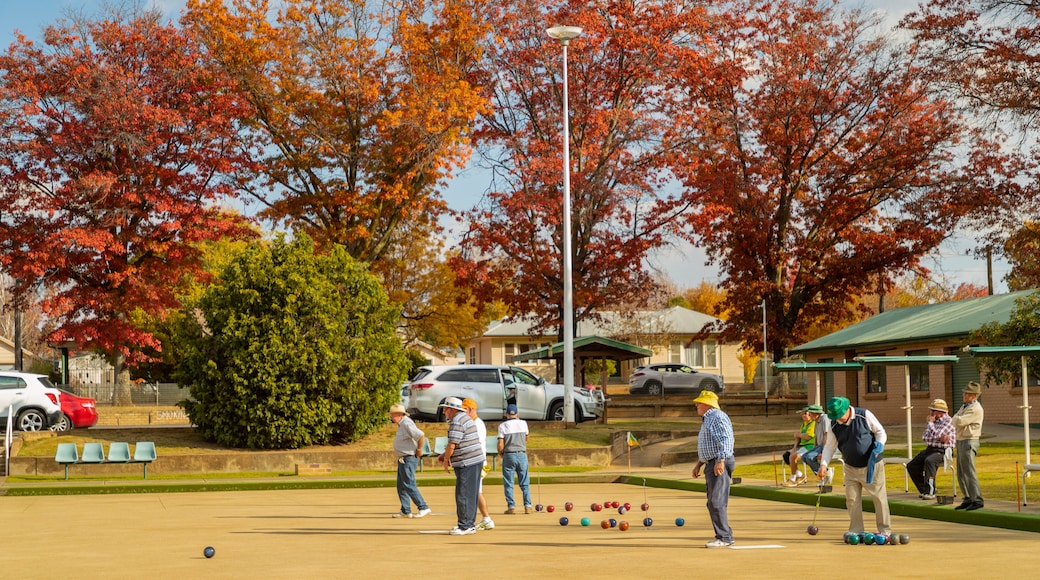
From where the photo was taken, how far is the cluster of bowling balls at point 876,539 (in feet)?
40.6

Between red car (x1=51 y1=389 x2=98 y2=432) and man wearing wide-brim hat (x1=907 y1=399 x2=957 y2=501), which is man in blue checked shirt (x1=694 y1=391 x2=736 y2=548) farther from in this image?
red car (x1=51 y1=389 x2=98 y2=432)

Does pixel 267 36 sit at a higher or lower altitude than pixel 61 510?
higher

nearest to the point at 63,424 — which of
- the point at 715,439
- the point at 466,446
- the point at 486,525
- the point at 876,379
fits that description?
the point at 486,525

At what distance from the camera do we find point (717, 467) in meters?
12.4

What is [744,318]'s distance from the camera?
4553cm

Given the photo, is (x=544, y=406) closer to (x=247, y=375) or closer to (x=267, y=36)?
(x=247, y=375)

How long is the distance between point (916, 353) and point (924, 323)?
122 centimetres

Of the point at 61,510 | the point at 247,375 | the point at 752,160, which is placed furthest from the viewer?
the point at 752,160

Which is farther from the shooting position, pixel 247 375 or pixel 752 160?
pixel 752 160

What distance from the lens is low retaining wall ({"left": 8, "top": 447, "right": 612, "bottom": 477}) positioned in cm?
2464

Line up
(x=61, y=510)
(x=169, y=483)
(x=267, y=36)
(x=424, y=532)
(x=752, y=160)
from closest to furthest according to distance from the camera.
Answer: (x=424, y=532) → (x=61, y=510) → (x=169, y=483) → (x=267, y=36) → (x=752, y=160)

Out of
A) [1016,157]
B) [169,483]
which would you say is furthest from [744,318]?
[169,483]

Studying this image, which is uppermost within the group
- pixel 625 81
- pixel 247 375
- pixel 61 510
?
pixel 625 81

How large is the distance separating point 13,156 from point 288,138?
26.1 ft
